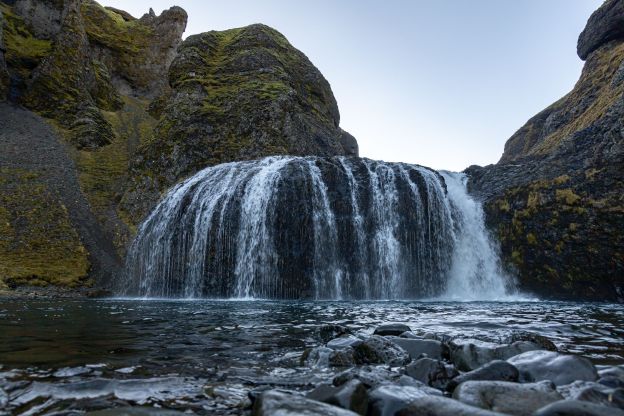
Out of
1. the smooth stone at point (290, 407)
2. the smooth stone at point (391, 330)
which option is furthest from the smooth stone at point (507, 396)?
the smooth stone at point (391, 330)

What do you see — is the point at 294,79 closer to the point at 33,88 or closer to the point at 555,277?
the point at 33,88

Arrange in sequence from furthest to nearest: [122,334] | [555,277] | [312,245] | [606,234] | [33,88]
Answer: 1. [33,88]
2. [312,245]
3. [555,277]
4. [606,234]
5. [122,334]

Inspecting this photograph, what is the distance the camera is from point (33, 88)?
2279 inches

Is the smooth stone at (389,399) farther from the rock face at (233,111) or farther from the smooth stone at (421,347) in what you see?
A: the rock face at (233,111)

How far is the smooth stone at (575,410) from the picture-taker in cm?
340

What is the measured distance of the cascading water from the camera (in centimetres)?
2725

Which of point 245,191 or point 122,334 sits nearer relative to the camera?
point 122,334

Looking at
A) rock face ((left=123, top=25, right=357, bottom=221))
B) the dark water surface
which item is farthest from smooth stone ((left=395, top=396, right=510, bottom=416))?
rock face ((left=123, top=25, right=357, bottom=221))

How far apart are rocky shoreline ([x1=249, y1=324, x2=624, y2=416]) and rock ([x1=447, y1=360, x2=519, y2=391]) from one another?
0.01 meters

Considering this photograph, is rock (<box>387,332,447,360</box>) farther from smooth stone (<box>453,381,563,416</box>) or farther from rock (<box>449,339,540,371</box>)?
smooth stone (<box>453,381,563,416</box>)

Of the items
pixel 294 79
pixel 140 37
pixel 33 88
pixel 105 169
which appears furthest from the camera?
pixel 140 37

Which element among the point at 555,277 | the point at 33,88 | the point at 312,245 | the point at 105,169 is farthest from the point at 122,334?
the point at 33,88

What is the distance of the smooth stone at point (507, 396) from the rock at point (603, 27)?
213 ft

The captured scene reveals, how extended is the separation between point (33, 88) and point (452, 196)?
193 feet
